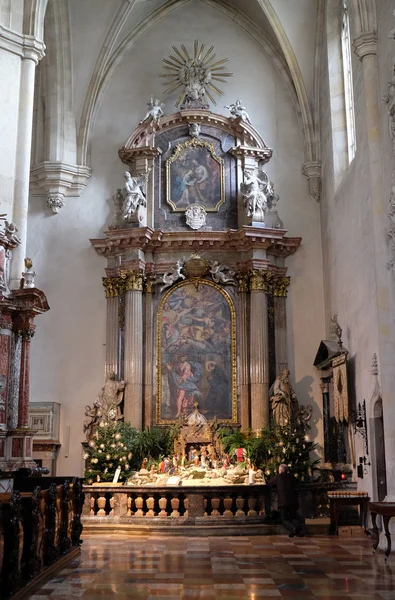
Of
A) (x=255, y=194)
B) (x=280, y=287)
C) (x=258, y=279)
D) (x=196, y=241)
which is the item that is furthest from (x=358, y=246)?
(x=196, y=241)

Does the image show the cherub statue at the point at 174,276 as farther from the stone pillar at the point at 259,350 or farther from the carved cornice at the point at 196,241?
the stone pillar at the point at 259,350

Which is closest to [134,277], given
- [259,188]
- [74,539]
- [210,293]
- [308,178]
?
[210,293]

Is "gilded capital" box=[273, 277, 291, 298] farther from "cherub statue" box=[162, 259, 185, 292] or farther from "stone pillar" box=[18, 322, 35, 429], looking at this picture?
"stone pillar" box=[18, 322, 35, 429]

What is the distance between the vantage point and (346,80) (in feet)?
63.1

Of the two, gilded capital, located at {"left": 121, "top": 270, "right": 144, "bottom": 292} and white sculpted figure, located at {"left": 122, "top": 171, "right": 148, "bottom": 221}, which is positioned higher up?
white sculpted figure, located at {"left": 122, "top": 171, "right": 148, "bottom": 221}

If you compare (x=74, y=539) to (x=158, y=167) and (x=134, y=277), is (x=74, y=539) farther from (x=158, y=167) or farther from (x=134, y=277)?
(x=158, y=167)

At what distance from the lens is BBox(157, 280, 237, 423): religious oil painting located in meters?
19.9

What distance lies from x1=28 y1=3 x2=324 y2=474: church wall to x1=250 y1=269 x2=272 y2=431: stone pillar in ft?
2.84

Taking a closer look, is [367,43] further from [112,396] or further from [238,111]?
[112,396]

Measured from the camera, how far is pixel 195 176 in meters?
21.5

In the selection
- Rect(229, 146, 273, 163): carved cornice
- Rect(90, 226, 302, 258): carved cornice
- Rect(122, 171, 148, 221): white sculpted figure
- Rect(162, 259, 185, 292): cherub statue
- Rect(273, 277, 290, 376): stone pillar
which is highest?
Rect(229, 146, 273, 163): carved cornice

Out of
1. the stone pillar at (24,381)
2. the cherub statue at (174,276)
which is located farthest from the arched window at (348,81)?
the stone pillar at (24,381)

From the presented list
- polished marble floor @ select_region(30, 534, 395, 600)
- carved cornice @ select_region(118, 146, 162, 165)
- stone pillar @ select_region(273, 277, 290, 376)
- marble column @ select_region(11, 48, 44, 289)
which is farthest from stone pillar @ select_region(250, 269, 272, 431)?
marble column @ select_region(11, 48, 44, 289)

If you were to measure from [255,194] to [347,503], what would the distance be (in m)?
9.15
